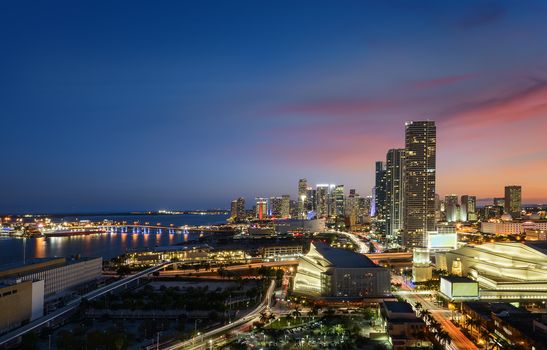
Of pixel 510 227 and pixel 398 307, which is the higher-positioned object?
pixel 510 227

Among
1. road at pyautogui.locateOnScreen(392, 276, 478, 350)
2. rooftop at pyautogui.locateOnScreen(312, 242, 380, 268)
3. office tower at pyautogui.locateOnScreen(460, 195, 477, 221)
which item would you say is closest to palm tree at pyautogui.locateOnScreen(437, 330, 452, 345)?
road at pyautogui.locateOnScreen(392, 276, 478, 350)

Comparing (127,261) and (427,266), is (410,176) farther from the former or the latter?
(127,261)

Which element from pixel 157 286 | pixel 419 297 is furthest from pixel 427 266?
pixel 157 286

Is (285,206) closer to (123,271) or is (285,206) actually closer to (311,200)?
(311,200)

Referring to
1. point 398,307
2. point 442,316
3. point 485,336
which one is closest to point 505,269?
point 442,316

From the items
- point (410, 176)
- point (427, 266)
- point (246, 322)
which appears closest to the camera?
point (246, 322)

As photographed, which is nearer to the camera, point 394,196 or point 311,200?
point 394,196

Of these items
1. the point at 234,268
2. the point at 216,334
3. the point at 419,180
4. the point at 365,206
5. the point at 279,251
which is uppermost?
the point at 419,180
